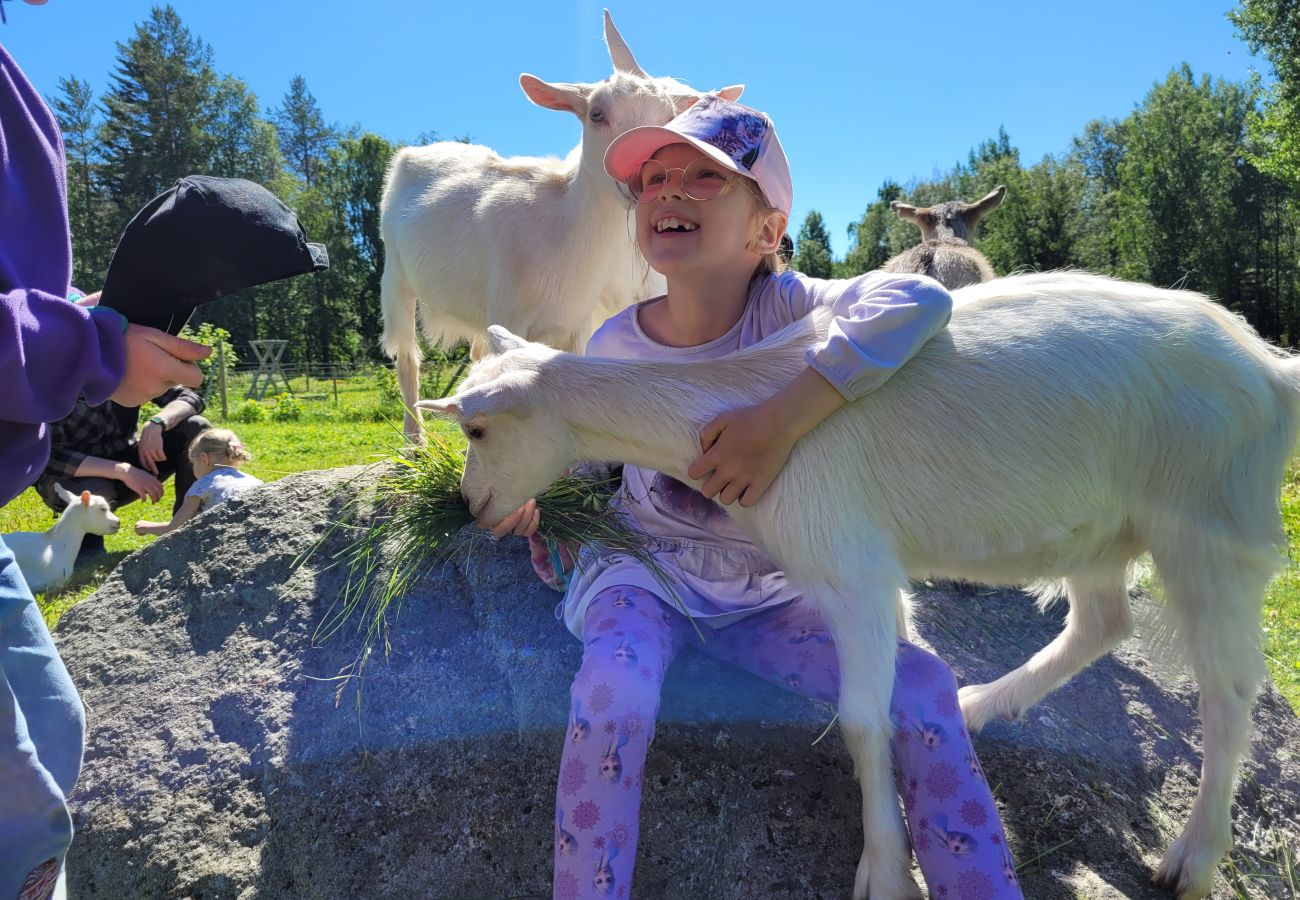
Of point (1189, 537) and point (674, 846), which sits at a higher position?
point (1189, 537)

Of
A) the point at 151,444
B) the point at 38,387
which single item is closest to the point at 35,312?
the point at 38,387

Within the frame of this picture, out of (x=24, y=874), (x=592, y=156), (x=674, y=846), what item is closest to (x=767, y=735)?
(x=674, y=846)

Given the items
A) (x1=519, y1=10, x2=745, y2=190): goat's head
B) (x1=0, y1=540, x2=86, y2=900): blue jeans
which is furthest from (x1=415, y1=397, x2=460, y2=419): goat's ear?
(x1=519, y1=10, x2=745, y2=190): goat's head

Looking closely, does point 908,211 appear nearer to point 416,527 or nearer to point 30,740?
point 416,527

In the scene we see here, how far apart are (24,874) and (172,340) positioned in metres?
1.23

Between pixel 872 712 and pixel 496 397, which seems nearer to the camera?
pixel 872 712

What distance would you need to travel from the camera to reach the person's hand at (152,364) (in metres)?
1.82

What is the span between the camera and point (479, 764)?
2842 millimetres

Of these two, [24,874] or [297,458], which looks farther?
[297,458]

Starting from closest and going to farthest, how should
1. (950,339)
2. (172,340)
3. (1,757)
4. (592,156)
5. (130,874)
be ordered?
(1,757), (172,340), (950,339), (130,874), (592,156)

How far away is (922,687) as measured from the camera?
7.64ft

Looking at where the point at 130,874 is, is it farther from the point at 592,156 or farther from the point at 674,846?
the point at 592,156

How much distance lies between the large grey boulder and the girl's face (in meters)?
1.40

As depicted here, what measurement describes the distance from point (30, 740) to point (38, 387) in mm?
791
